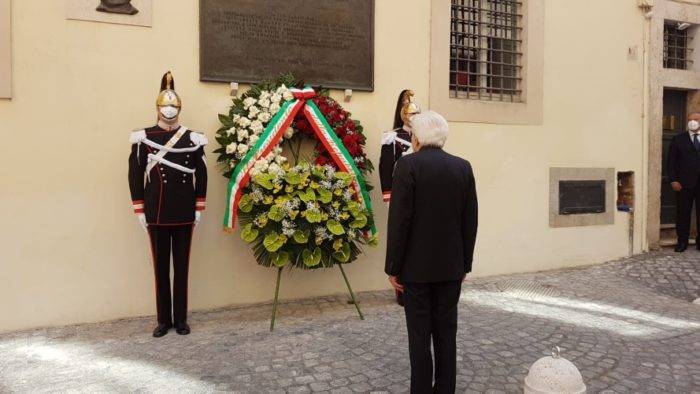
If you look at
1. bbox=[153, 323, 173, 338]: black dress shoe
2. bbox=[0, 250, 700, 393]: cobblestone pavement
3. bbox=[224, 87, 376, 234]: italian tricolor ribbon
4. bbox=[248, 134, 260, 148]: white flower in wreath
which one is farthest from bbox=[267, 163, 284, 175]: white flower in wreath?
bbox=[153, 323, 173, 338]: black dress shoe

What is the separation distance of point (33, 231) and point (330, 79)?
3062 millimetres

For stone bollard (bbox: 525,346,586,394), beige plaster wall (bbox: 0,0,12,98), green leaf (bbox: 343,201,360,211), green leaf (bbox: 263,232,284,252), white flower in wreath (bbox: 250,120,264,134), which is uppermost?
beige plaster wall (bbox: 0,0,12,98)

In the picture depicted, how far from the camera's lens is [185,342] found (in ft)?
14.4

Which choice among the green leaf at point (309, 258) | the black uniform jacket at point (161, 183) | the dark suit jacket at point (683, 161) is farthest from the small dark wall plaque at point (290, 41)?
the dark suit jacket at point (683, 161)

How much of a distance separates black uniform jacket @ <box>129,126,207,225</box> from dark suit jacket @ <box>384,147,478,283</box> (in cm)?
220

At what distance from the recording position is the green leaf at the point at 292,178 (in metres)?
4.74

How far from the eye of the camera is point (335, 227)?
476 centimetres

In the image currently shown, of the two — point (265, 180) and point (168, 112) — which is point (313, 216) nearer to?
point (265, 180)

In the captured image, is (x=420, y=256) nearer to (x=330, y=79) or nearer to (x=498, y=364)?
(x=498, y=364)

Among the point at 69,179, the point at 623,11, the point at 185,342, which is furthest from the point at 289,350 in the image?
the point at 623,11

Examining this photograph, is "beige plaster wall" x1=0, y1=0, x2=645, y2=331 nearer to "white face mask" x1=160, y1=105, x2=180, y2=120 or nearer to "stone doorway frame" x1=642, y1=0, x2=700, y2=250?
"white face mask" x1=160, y1=105, x2=180, y2=120

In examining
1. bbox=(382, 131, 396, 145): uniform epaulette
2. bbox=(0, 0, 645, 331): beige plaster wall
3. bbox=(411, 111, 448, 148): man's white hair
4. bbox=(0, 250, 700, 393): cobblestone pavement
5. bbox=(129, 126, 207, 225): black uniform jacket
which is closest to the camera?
bbox=(411, 111, 448, 148): man's white hair

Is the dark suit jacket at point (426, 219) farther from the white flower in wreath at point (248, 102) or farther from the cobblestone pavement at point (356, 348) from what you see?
the white flower in wreath at point (248, 102)

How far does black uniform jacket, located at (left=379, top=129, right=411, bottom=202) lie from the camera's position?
17.7 ft
